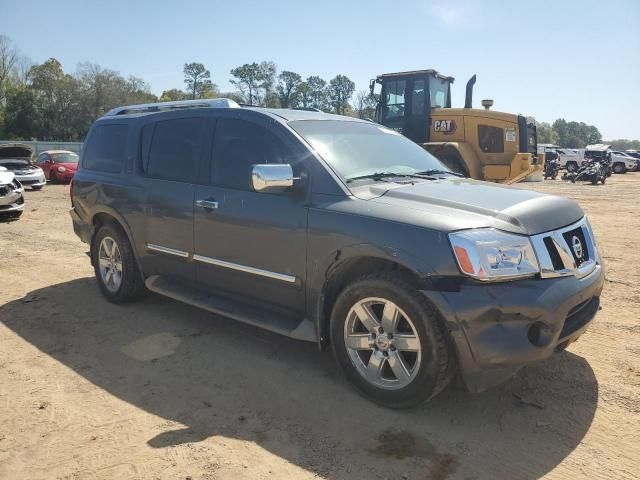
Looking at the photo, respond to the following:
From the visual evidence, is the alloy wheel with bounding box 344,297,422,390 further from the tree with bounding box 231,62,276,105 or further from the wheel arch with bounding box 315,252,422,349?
the tree with bounding box 231,62,276,105

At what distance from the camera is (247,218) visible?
3947mm

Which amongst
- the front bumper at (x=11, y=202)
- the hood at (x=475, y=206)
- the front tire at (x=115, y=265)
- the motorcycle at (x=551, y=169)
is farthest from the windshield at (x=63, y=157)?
the motorcycle at (x=551, y=169)

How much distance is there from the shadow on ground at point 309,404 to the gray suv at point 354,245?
275 millimetres

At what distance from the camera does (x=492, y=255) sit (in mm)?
2902

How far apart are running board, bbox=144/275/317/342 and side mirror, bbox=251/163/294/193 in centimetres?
98

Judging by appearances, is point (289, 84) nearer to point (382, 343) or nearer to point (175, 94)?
point (175, 94)

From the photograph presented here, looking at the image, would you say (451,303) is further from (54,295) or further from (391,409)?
(54,295)

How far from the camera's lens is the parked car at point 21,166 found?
18266 mm

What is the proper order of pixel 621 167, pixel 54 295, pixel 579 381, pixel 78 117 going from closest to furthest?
pixel 579 381 → pixel 54 295 → pixel 621 167 → pixel 78 117

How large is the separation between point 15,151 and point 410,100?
14.7 m

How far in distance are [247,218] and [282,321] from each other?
32.3 inches

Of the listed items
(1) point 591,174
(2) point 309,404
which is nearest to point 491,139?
(2) point 309,404

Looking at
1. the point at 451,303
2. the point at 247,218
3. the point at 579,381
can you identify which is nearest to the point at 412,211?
the point at 451,303

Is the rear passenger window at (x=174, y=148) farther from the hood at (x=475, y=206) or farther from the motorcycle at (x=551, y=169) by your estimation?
the motorcycle at (x=551, y=169)
